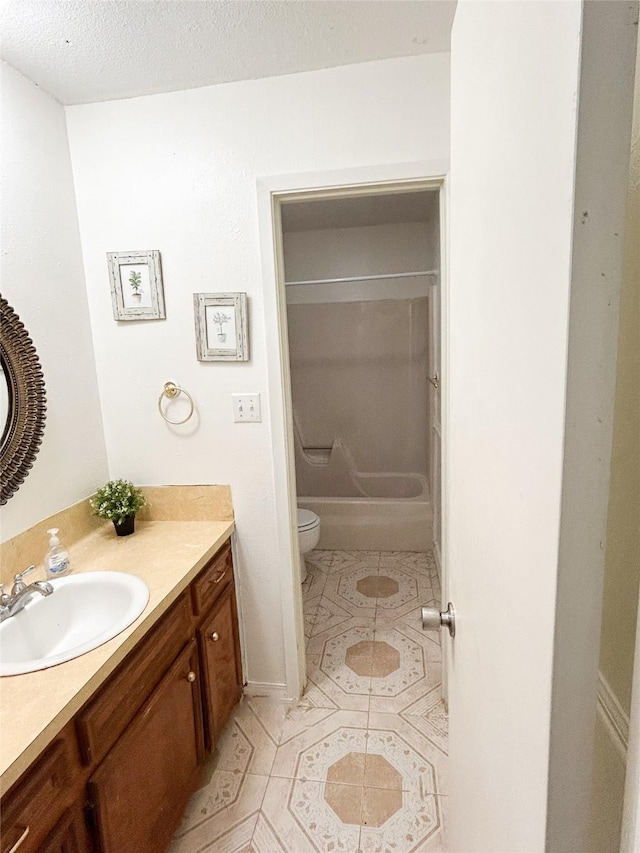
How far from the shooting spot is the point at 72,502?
158 centimetres

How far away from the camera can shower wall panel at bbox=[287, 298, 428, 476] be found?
10.8 feet

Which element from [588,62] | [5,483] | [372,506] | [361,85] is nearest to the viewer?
[588,62]

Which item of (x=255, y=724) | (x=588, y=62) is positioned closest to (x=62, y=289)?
(x=588, y=62)

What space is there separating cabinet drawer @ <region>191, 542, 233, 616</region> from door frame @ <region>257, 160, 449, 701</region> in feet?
0.68

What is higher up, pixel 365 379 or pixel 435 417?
pixel 365 379

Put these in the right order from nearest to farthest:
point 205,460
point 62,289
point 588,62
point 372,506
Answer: point 588,62 < point 62,289 < point 205,460 < point 372,506

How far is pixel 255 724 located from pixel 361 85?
2384 millimetres

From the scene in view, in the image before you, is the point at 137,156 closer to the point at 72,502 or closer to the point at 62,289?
the point at 62,289

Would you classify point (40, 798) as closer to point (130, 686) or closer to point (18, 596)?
point (130, 686)

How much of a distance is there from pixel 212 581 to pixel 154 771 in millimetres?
534

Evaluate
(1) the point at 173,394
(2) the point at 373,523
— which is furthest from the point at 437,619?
(2) the point at 373,523

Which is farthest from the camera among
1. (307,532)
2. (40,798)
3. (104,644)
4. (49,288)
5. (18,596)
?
(307,532)

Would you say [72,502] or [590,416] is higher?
[590,416]

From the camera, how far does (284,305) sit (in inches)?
64.1
